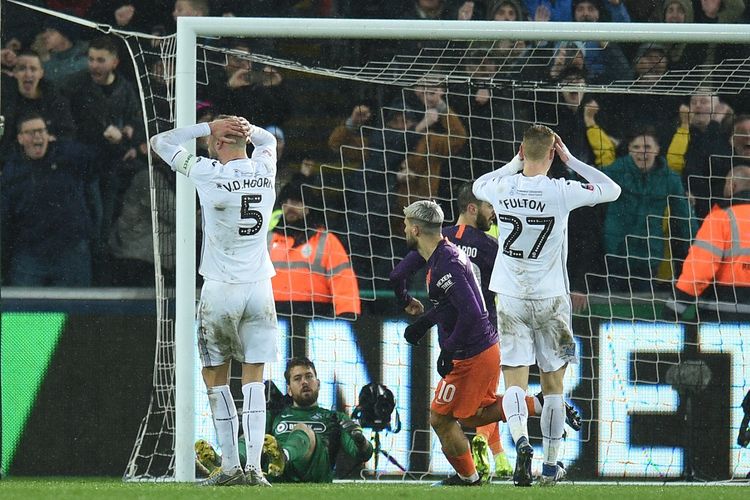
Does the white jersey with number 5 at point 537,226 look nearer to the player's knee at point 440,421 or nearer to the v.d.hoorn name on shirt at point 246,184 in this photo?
the player's knee at point 440,421

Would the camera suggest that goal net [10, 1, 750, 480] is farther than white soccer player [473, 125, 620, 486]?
Yes

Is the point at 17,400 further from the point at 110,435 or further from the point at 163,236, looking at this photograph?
the point at 163,236

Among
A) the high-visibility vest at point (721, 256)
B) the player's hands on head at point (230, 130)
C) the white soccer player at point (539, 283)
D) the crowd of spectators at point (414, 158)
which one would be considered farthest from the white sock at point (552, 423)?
the player's hands on head at point (230, 130)

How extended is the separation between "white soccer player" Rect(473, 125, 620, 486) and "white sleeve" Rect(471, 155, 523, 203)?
7 centimetres

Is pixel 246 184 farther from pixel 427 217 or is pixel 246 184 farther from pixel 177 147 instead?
pixel 427 217

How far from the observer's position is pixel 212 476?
288 inches

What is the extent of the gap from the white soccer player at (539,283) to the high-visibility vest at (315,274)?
61.2 inches

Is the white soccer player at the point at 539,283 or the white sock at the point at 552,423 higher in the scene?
the white soccer player at the point at 539,283

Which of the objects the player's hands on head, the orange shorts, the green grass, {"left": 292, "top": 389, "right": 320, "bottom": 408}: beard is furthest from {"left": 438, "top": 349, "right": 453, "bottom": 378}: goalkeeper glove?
the player's hands on head

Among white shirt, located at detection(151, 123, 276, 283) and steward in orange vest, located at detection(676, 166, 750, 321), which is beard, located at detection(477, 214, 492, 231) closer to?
steward in orange vest, located at detection(676, 166, 750, 321)

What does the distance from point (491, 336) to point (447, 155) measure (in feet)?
6.32

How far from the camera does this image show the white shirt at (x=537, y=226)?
759cm

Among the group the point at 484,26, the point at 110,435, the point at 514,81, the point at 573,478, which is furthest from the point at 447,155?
the point at 110,435

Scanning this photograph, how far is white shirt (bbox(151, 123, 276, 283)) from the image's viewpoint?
283 inches
